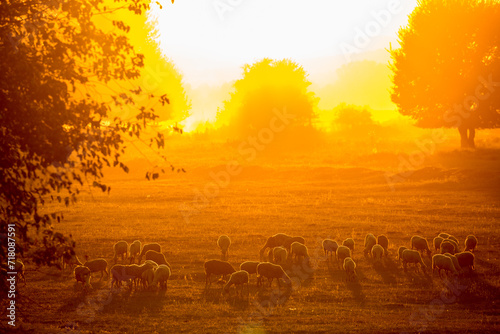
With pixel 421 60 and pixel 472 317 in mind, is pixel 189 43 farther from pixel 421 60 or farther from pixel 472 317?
pixel 472 317

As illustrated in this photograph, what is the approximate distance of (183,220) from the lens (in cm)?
2795

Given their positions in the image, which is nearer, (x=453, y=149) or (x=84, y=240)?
(x=84, y=240)

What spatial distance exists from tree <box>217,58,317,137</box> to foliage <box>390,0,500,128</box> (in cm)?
1653

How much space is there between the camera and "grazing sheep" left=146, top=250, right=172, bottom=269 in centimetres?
1798

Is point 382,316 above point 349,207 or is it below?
below

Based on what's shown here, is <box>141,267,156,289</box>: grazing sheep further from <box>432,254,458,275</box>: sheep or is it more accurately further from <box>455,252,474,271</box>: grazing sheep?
<box>455,252,474,271</box>: grazing sheep

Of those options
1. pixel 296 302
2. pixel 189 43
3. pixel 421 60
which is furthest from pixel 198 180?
pixel 189 43

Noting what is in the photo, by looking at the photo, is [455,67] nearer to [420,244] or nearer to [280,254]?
[420,244]

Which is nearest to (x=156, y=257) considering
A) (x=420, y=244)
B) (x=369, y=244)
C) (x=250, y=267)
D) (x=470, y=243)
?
(x=250, y=267)

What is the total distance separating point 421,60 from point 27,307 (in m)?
50.3

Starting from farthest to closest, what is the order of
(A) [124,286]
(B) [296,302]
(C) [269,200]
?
(C) [269,200]
(A) [124,286]
(B) [296,302]

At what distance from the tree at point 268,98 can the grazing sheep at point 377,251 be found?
173 ft

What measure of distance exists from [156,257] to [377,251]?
7191 mm

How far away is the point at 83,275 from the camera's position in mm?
15906
